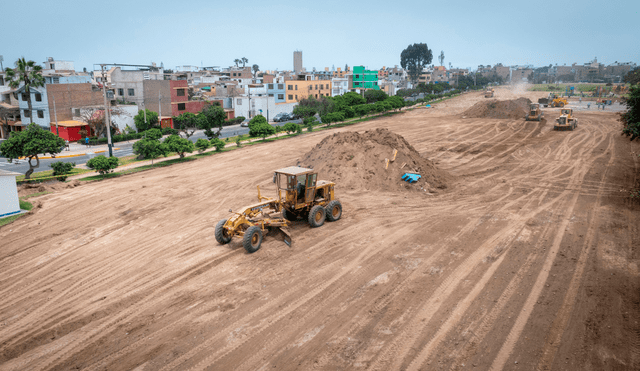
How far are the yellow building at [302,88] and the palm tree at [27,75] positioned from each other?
42092 mm

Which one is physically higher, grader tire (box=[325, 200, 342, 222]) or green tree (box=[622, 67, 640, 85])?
green tree (box=[622, 67, 640, 85])

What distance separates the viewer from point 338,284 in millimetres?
12094

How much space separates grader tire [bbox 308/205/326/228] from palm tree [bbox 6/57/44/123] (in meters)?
41.6

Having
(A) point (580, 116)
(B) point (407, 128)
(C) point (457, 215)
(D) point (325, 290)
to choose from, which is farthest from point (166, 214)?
(A) point (580, 116)

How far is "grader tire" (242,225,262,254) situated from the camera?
1366cm

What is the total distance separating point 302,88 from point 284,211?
224 ft

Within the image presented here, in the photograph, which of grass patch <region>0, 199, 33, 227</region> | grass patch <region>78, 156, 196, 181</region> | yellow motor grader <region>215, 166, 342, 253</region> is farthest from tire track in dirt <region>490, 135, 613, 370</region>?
grass patch <region>78, 156, 196, 181</region>

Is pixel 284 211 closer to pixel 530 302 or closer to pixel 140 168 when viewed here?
pixel 530 302

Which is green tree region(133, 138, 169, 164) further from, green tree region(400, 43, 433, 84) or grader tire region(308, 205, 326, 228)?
green tree region(400, 43, 433, 84)

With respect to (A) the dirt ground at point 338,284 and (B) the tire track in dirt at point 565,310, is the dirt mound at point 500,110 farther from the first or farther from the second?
(B) the tire track in dirt at point 565,310

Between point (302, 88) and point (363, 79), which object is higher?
point (363, 79)

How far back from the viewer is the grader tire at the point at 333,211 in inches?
658

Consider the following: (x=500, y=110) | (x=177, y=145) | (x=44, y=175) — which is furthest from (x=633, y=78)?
(x=44, y=175)

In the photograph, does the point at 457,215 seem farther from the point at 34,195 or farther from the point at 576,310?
the point at 34,195
